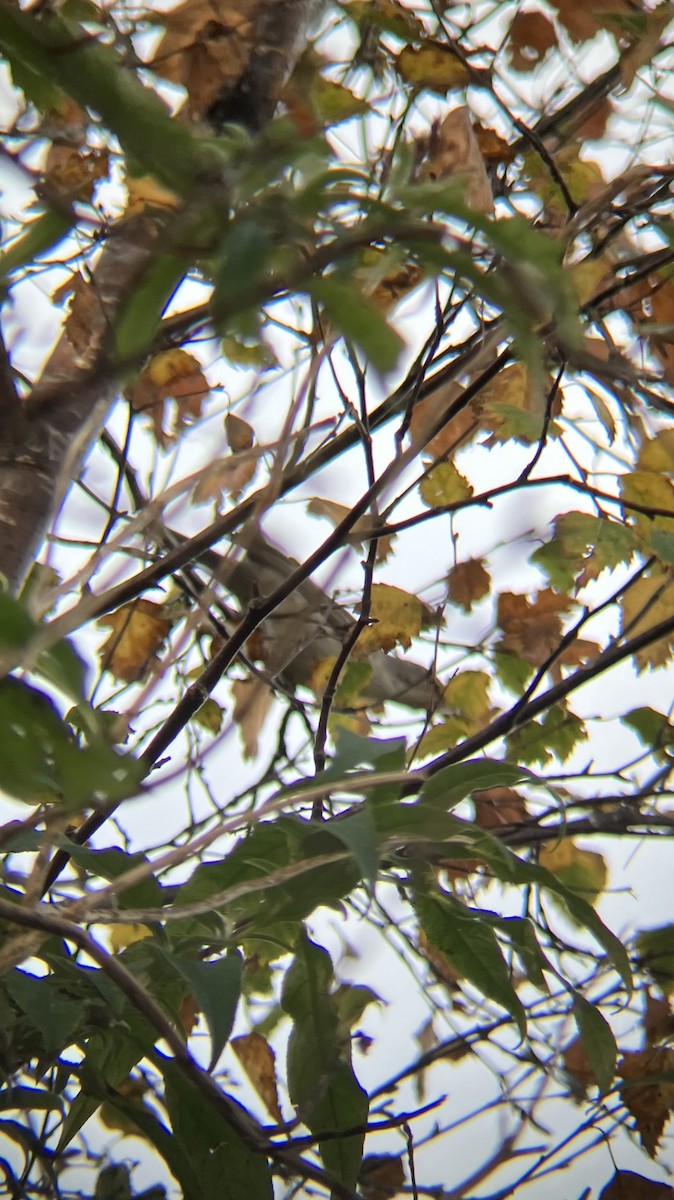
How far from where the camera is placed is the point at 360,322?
0.55 feet

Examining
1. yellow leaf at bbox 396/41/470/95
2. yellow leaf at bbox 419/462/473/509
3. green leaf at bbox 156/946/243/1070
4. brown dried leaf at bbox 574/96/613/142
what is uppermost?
brown dried leaf at bbox 574/96/613/142

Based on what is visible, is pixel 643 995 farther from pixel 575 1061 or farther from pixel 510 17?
pixel 510 17

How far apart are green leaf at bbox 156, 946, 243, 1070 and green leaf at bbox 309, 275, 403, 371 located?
0.72 feet

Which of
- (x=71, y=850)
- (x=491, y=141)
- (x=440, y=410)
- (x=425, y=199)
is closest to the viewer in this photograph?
(x=425, y=199)

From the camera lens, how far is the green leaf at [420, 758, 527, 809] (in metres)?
0.38

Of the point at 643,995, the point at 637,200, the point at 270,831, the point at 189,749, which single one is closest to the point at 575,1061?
the point at 643,995

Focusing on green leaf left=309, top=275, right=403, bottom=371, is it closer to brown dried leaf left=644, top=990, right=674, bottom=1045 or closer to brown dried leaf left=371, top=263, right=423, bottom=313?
brown dried leaf left=371, top=263, right=423, bottom=313

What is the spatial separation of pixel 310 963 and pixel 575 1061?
1.45 ft

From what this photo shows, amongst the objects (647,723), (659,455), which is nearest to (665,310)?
(659,455)

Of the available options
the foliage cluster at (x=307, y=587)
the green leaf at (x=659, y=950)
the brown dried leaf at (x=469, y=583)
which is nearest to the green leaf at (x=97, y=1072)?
the foliage cluster at (x=307, y=587)

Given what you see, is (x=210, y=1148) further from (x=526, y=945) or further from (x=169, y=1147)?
(x=526, y=945)

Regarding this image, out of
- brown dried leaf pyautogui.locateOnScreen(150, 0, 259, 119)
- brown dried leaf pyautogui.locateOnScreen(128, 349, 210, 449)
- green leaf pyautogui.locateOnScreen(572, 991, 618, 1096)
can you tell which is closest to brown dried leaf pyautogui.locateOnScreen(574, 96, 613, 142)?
brown dried leaf pyautogui.locateOnScreen(150, 0, 259, 119)

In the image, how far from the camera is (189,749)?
0.76 metres

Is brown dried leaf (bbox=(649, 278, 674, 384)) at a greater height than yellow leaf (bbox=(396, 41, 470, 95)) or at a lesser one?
lesser
